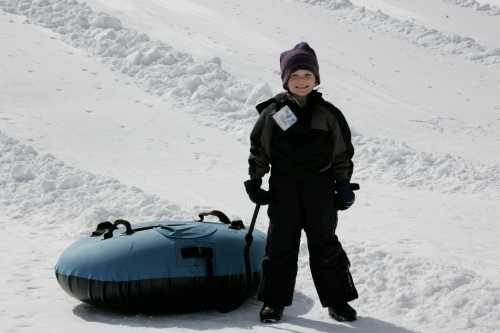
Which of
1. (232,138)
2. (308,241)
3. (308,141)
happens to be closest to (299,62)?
(308,141)

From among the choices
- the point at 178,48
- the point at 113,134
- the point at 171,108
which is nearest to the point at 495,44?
the point at 178,48

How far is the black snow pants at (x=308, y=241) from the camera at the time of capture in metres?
4.39

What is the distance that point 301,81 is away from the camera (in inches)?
173

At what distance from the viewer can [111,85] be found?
37.6 feet

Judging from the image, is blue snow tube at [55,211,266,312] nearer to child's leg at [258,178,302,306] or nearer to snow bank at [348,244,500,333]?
child's leg at [258,178,302,306]

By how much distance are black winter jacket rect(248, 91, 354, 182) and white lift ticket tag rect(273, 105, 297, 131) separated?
3cm

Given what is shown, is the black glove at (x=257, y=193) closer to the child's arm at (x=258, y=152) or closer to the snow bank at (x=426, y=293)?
the child's arm at (x=258, y=152)

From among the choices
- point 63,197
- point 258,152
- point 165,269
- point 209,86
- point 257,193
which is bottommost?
point 63,197

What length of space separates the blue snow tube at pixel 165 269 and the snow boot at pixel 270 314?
0.25 m

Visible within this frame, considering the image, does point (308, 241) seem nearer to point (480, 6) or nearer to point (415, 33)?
point (415, 33)

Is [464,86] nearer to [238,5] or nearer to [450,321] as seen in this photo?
[238,5]

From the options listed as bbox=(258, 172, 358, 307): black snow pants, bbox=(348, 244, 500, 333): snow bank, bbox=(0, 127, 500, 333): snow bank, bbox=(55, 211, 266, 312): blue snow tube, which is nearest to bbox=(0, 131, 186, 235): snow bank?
bbox=(0, 127, 500, 333): snow bank

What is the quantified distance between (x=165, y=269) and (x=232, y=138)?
207 inches

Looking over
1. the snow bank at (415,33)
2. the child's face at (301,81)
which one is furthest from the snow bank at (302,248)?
the snow bank at (415,33)
